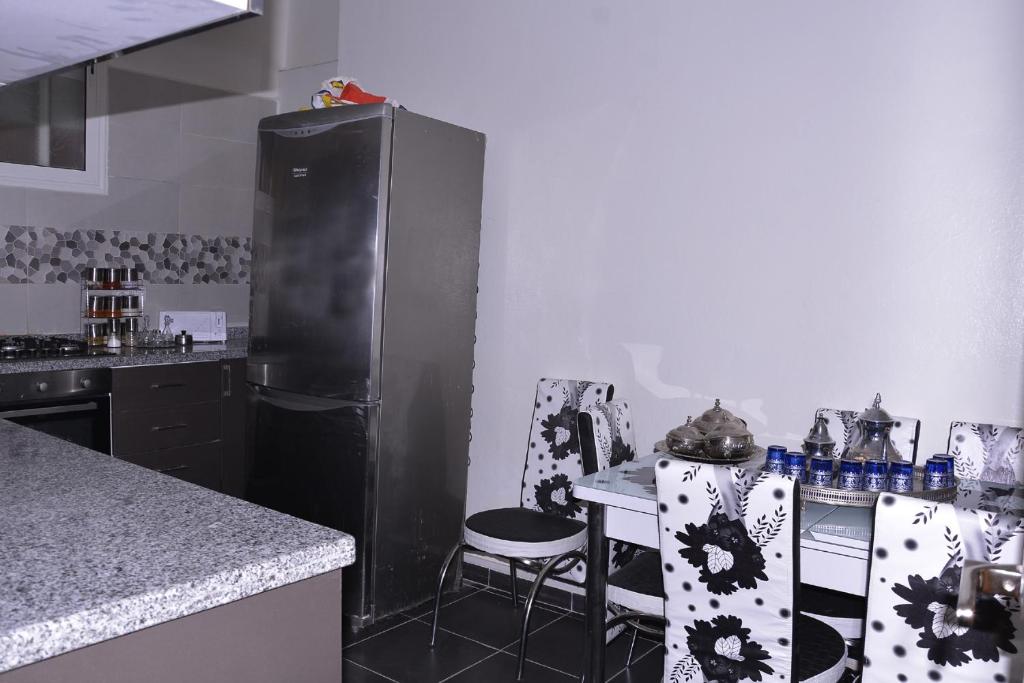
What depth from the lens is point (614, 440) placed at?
2.72 metres

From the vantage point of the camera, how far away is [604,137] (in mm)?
3115

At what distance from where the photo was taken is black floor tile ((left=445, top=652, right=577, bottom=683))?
8.66 feet

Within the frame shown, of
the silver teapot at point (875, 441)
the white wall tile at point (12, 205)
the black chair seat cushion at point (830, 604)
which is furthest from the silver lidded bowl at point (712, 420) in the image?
the white wall tile at point (12, 205)

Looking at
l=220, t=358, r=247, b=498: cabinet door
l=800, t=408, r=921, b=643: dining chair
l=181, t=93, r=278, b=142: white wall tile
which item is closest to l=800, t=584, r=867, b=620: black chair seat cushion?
l=800, t=408, r=921, b=643: dining chair

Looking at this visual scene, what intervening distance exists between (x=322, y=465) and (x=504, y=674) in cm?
101

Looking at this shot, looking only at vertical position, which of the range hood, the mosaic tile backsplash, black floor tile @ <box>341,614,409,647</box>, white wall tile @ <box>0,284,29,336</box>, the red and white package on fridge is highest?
the red and white package on fridge

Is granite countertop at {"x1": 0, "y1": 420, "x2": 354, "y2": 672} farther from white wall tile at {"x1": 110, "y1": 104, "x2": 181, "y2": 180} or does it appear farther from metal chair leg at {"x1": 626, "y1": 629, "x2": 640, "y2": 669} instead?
white wall tile at {"x1": 110, "y1": 104, "x2": 181, "y2": 180}

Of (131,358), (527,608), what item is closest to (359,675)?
(527,608)

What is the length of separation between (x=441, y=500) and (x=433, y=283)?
33.9 inches

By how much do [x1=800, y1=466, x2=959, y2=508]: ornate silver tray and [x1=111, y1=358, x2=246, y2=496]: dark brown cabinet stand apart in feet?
8.67

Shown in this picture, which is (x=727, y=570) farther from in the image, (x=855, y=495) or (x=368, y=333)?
(x=368, y=333)

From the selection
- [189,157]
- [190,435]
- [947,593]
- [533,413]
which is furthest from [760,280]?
[189,157]

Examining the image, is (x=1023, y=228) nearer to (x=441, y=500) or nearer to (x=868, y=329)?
(x=868, y=329)

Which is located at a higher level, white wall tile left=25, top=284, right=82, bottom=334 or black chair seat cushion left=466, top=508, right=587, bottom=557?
white wall tile left=25, top=284, right=82, bottom=334
